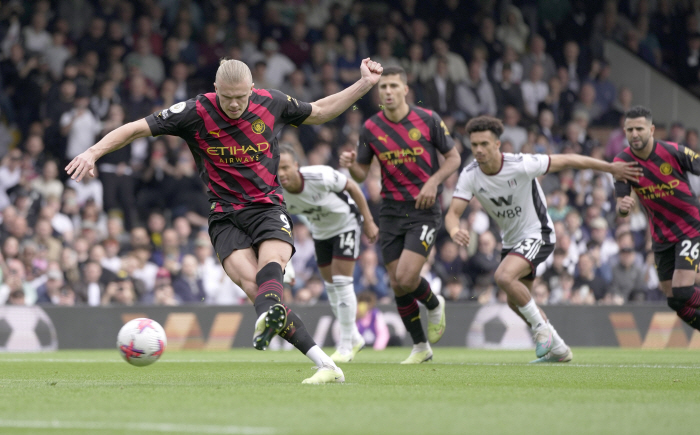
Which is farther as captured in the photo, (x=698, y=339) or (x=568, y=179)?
(x=568, y=179)

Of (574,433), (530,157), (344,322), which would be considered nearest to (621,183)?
(530,157)

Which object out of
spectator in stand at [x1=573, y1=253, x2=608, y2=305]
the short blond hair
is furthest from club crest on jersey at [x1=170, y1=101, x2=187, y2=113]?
spectator in stand at [x1=573, y1=253, x2=608, y2=305]

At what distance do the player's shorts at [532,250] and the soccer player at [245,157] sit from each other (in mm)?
3495

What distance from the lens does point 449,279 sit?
634 inches

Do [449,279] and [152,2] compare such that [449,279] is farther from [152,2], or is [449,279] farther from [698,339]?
[152,2]

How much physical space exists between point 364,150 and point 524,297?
2334 millimetres

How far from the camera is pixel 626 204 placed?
959 cm

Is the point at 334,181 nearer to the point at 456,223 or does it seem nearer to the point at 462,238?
the point at 456,223

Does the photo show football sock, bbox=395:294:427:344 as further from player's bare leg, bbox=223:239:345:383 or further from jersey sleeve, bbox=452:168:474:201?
player's bare leg, bbox=223:239:345:383

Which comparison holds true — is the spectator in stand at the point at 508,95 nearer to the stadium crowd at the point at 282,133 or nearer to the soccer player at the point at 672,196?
the stadium crowd at the point at 282,133

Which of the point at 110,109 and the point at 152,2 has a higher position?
the point at 152,2

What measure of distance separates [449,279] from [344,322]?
5.46 metres

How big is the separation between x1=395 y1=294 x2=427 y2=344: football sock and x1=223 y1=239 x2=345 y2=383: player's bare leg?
11.7ft

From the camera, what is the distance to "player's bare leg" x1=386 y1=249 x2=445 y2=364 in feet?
32.7
